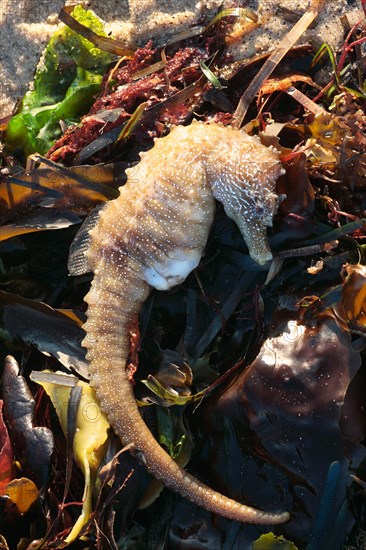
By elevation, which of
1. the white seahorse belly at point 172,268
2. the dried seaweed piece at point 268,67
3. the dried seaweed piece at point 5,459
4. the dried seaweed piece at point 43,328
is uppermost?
the dried seaweed piece at point 268,67

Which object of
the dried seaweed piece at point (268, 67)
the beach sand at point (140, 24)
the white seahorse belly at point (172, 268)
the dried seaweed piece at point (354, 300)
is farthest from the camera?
the beach sand at point (140, 24)

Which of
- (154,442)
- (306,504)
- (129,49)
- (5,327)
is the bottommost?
(306,504)

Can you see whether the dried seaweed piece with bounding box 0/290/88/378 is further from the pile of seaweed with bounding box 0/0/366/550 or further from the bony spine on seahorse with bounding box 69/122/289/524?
the bony spine on seahorse with bounding box 69/122/289/524

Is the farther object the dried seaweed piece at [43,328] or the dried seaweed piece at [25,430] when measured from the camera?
the dried seaweed piece at [43,328]

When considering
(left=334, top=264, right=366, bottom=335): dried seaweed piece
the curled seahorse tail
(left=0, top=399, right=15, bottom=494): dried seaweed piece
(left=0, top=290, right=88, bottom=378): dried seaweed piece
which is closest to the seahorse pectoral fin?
(left=334, top=264, right=366, bottom=335): dried seaweed piece

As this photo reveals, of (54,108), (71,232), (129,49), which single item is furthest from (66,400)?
(129,49)

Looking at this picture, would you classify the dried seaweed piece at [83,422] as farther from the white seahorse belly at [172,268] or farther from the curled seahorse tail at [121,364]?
the white seahorse belly at [172,268]

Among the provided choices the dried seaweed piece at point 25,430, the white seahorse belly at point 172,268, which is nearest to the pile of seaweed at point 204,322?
the dried seaweed piece at point 25,430

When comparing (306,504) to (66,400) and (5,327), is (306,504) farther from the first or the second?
(5,327)
